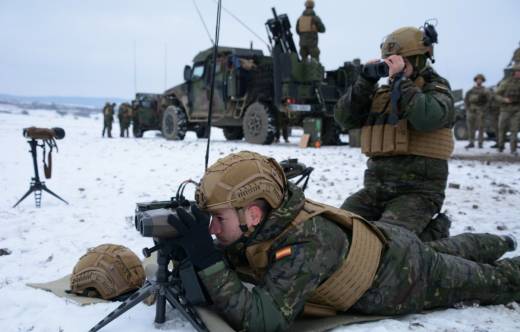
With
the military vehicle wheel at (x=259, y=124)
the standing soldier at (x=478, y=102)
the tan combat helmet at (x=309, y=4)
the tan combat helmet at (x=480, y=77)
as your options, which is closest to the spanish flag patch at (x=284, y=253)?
the military vehicle wheel at (x=259, y=124)

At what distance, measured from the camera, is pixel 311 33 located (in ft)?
42.0

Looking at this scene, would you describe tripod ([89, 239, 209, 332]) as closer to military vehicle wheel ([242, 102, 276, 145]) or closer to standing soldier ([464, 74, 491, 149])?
military vehicle wheel ([242, 102, 276, 145])

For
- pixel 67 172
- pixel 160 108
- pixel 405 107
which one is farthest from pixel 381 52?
pixel 160 108

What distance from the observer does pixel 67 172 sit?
27.5 feet

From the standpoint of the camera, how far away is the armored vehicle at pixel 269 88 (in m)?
12.8

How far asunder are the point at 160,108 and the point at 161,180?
42.9ft

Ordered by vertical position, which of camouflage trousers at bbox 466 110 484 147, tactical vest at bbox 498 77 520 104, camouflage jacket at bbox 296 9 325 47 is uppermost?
camouflage jacket at bbox 296 9 325 47

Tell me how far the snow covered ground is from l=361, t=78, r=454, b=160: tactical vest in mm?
1197

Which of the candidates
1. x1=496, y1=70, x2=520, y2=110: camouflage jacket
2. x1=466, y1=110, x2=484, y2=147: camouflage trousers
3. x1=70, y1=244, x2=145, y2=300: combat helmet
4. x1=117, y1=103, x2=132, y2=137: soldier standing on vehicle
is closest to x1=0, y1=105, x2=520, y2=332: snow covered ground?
x1=70, y1=244, x2=145, y2=300: combat helmet

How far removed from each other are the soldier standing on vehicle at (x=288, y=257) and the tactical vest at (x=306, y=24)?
1054 centimetres

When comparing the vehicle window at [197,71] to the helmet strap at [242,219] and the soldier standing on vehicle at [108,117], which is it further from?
the helmet strap at [242,219]

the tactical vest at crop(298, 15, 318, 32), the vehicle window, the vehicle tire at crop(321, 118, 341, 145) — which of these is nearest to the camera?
the tactical vest at crop(298, 15, 318, 32)

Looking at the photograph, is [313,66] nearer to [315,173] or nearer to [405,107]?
[315,173]

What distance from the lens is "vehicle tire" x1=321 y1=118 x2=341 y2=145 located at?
13.8m
